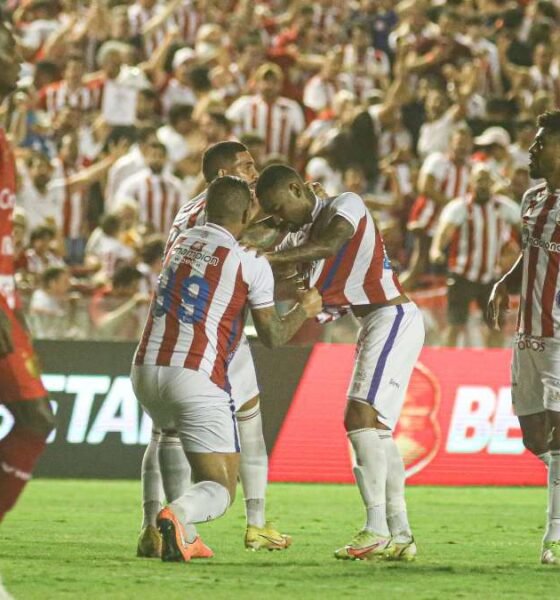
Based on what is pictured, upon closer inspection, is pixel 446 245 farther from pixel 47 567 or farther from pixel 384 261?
pixel 47 567

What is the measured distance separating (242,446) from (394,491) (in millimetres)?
857

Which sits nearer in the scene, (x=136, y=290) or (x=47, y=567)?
(x=47, y=567)

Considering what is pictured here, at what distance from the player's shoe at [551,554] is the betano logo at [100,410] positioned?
197 inches

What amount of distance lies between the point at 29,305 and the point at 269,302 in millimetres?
5244

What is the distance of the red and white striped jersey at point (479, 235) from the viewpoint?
15016 millimetres

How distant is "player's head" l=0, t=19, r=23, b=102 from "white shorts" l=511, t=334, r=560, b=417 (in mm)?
3163

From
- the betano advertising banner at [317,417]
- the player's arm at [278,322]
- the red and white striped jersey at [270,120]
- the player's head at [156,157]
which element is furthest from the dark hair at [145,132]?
the player's arm at [278,322]

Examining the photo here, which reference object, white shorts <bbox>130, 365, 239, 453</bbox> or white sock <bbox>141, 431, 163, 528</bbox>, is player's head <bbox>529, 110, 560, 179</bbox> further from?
white sock <bbox>141, 431, 163, 528</bbox>

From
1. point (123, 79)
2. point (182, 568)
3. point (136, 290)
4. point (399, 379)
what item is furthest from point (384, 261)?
point (123, 79)

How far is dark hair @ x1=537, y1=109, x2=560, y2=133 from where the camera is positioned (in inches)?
308

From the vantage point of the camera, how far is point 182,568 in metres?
7.04

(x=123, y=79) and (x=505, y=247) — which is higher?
(x=123, y=79)

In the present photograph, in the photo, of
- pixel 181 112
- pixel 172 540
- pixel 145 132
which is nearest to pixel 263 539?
pixel 172 540

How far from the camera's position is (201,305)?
23.7ft
